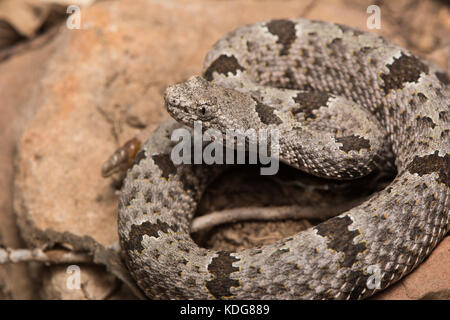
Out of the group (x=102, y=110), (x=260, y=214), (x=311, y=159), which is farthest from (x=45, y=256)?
(x=311, y=159)

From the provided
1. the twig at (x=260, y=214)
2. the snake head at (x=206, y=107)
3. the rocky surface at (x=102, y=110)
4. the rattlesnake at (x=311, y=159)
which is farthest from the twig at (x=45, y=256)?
the snake head at (x=206, y=107)

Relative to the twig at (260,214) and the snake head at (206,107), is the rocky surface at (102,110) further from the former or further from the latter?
the snake head at (206,107)

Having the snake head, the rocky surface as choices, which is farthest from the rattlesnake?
the rocky surface

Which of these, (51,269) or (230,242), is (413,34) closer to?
(230,242)

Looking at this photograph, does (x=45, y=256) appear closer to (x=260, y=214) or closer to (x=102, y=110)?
(x=102, y=110)

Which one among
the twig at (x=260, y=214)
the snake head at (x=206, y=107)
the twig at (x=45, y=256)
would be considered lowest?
the twig at (x=45, y=256)

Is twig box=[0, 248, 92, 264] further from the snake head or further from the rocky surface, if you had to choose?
the snake head

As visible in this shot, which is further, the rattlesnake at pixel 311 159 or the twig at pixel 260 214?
the twig at pixel 260 214

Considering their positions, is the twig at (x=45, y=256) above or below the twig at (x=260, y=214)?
below

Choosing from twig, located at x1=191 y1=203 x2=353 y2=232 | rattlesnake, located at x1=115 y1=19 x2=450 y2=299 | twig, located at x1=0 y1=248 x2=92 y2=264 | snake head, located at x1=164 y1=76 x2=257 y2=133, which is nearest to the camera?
rattlesnake, located at x1=115 y1=19 x2=450 y2=299
